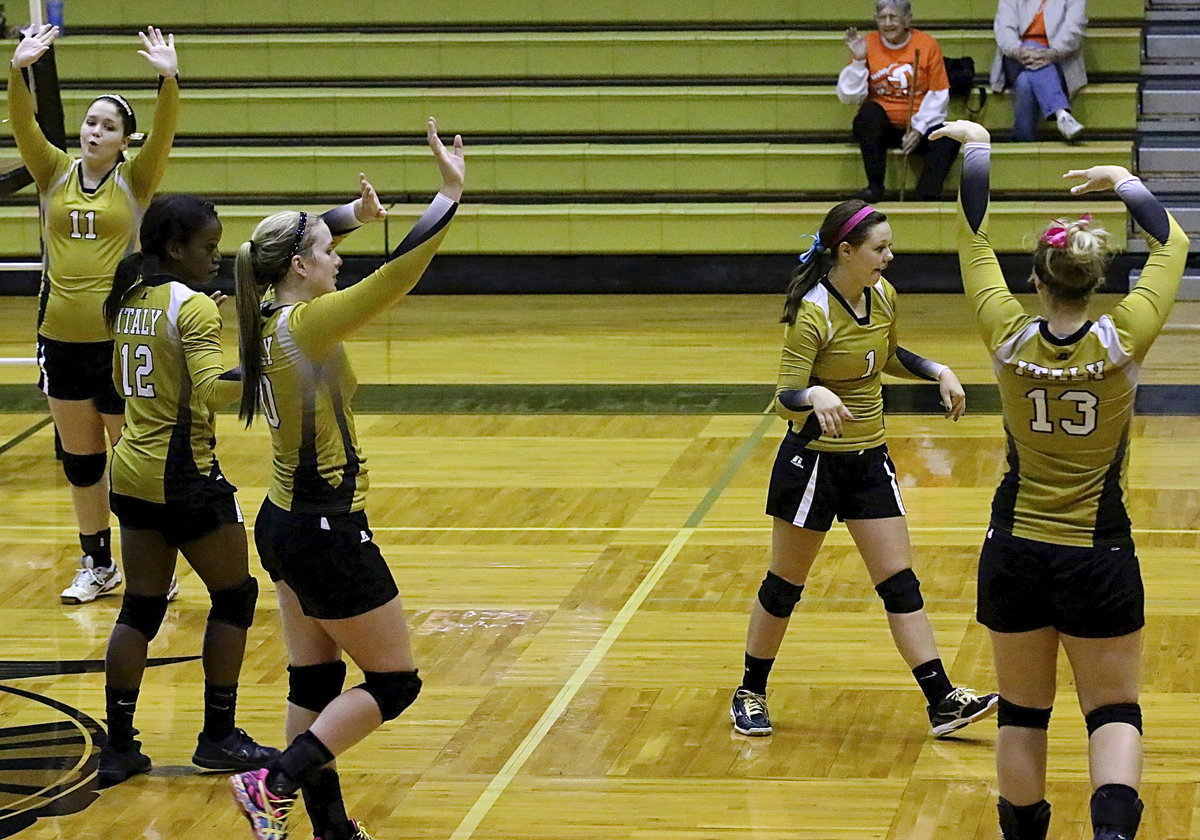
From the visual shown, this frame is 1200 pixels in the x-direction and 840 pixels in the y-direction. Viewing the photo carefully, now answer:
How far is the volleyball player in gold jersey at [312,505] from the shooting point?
12.2ft

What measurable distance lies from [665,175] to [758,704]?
801 centimetres

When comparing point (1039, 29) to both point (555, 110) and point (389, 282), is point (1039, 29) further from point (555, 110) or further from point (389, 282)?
point (389, 282)

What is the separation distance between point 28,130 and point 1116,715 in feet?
13.4

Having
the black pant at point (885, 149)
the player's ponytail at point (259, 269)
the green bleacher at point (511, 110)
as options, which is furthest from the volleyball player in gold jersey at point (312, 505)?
the green bleacher at point (511, 110)

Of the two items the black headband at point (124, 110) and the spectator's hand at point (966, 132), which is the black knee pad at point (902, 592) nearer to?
the spectator's hand at point (966, 132)

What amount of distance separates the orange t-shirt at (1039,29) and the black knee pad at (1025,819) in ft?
29.2

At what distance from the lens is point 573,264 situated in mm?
12469

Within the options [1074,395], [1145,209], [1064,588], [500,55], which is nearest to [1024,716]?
[1064,588]

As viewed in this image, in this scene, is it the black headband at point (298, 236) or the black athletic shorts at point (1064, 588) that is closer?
the black athletic shorts at point (1064, 588)

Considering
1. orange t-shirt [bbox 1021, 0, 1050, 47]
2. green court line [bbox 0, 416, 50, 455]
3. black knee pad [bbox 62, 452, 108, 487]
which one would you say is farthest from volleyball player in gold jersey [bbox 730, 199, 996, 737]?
orange t-shirt [bbox 1021, 0, 1050, 47]

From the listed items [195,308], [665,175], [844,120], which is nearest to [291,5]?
[665,175]

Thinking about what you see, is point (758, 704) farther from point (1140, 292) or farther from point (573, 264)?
point (573, 264)

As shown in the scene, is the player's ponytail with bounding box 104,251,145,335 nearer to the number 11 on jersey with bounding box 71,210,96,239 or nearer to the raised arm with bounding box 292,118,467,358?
the raised arm with bounding box 292,118,467,358

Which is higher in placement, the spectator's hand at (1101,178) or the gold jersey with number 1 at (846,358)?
the spectator's hand at (1101,178)
